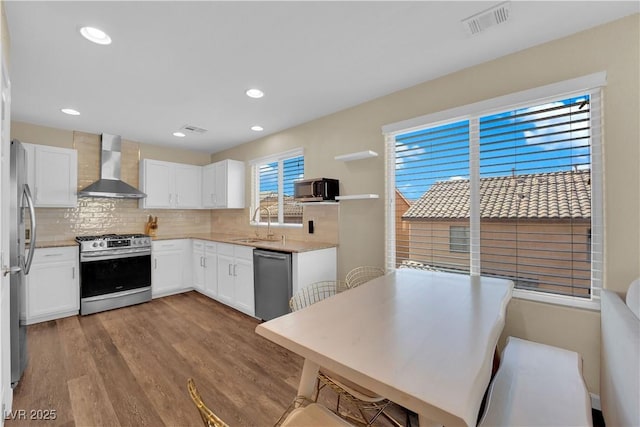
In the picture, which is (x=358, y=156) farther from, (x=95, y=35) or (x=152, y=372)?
(x=152, y=372)

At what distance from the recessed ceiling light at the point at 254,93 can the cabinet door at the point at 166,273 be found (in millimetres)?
2909

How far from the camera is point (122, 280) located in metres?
3.86

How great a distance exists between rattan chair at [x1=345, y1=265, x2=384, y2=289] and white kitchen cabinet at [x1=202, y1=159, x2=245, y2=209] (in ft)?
8.62

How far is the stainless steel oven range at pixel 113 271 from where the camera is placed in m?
3.58

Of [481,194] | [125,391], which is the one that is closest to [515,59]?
[481,194]

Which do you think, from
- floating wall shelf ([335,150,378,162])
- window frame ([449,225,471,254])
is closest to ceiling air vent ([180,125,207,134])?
floating wall shelf ([335,150,378,162])

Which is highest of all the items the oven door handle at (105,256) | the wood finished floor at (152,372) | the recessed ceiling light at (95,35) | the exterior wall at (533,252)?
the recessed ceiling light at (95,35)

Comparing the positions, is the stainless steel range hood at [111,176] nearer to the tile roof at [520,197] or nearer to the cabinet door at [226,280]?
the cabinet door at [226,280]

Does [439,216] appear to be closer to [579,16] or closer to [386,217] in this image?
[386,217]

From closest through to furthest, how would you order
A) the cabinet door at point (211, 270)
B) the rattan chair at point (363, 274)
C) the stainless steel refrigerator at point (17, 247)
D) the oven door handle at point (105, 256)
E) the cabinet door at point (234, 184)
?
the stainless steel refrigerator at point (17, 247)
the rattan chair at point (363, 274)
the oven door handle at point (105, 256)
the cabinet door at point (211, 270)
the cabinet door at point (234, 184)

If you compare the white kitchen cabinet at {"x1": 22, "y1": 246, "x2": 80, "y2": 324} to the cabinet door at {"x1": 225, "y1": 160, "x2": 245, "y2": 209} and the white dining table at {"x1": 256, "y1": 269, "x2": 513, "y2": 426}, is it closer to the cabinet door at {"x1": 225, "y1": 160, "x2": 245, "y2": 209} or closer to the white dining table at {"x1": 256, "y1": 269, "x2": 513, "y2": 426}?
the cabinet door at {"x1": 225, "y1": 160, "x2": 245, "y2": 209}

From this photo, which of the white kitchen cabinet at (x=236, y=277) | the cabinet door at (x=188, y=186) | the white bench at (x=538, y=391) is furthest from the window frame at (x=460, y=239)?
the cabinet door at (x=188, y=186)

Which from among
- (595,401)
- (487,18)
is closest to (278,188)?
(487,18)

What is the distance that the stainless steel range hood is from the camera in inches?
157
